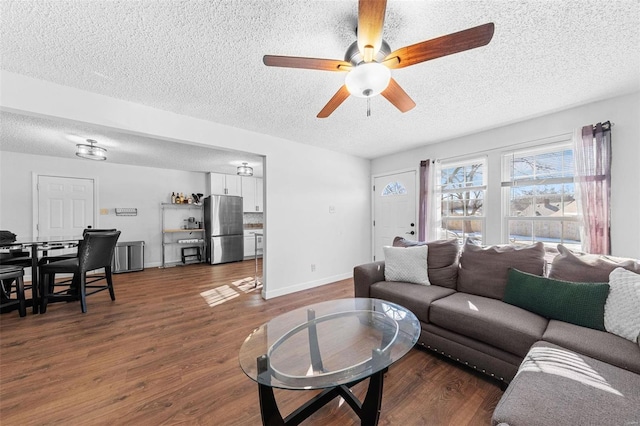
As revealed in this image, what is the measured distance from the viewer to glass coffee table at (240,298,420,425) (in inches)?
44.6

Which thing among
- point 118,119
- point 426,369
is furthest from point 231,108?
point 426,369

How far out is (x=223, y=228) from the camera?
585cm

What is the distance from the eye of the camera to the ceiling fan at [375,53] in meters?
1.10

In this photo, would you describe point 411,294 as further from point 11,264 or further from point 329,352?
point 11,264

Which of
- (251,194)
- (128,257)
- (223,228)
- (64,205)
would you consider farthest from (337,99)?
(64,205)

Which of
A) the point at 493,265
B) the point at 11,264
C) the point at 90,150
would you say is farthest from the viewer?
the point at 90,150

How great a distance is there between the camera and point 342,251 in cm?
446

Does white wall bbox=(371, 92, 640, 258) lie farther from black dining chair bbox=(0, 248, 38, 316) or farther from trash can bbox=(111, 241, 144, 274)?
trash can bbox=(111, 241, 144, 274)

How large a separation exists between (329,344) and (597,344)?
1582 mm

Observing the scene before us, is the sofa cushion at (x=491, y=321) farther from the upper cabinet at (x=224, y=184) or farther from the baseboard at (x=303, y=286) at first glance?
the upper cabinet at (x=224, y=184)

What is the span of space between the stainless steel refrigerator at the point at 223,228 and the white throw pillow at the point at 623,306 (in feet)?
19.9

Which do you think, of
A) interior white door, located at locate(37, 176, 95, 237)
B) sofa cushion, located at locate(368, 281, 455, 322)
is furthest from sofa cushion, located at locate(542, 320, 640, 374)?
interior white door, located at locate(37, 176, 95, 237)

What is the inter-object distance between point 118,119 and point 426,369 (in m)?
3.64

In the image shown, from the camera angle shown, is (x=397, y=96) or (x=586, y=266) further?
(x=586, y=266)
